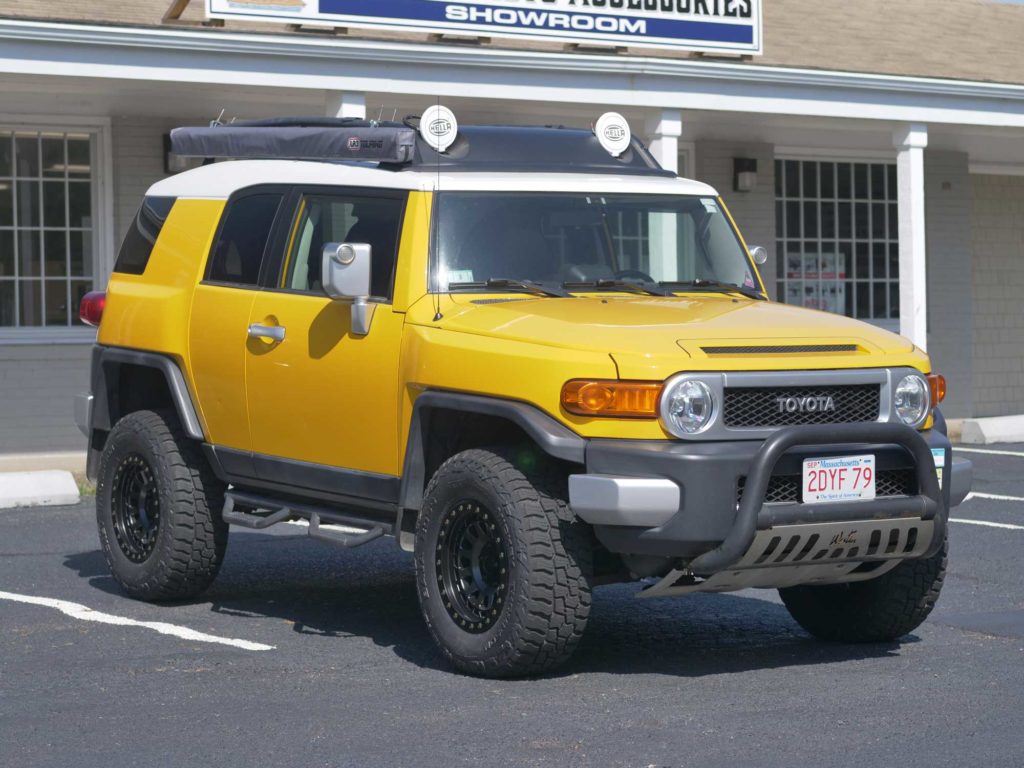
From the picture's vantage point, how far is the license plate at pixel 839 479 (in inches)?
238

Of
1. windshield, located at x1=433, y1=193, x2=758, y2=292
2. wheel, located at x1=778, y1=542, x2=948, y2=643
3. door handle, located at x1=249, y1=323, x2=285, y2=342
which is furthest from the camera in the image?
door handle, located at x1=249, y1=323, x2=285, y2=342

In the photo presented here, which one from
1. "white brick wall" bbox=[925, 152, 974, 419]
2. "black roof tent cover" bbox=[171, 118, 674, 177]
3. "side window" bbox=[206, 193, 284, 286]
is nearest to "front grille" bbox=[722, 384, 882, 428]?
"black roof tent cover" bbox=[171, 118, 674, 177]

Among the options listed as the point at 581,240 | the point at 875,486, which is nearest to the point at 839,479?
the point at 875,486

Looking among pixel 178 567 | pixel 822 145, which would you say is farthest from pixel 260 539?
pixel 822 145

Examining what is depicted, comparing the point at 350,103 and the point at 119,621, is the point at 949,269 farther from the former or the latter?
the point at 119,621

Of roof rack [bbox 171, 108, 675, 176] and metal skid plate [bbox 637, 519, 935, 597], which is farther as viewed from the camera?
roof rack [bbox 171, 108, 675, 176]

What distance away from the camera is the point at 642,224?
7535mm

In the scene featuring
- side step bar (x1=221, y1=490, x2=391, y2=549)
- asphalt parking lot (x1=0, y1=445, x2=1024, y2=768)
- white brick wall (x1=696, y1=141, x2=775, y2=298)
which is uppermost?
white brick wall (x1=696, y1=141, x2=775, y2=298)

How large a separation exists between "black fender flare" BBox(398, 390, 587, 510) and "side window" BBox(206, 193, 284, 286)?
1453mm

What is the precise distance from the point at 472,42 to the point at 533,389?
869 centimetres

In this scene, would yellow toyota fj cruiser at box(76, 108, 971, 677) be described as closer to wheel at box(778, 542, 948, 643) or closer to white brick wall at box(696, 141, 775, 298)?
wheel at box(778, 542, 948, 643)

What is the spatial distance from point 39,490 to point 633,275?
6361 millimetres

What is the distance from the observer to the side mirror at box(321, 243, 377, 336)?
6.76 m

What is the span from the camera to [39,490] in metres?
12.2
